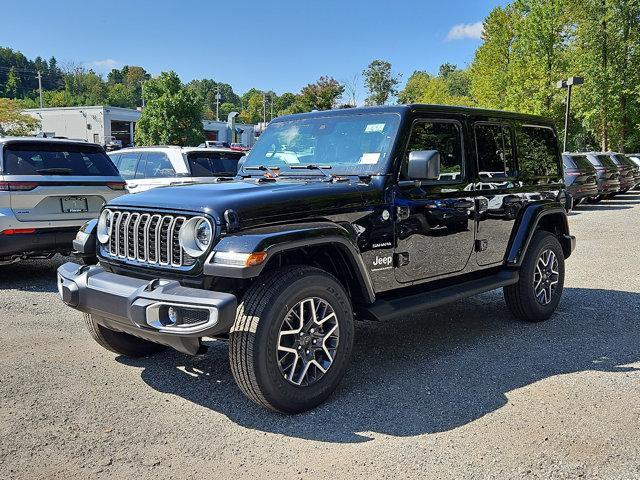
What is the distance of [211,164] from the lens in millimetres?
9898

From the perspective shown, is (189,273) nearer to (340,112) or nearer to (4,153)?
(340,112)

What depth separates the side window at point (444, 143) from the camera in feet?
15.1

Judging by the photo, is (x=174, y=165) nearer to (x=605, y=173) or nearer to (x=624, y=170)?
(x=605, y=173)

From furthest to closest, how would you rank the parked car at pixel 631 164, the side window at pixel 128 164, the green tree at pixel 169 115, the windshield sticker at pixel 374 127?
1. the green tree at pixel 169 115
2. the parked car at pixel 631 164
3. the side window at pixel 128 164
4. the windshield sticker at pixel 374 127

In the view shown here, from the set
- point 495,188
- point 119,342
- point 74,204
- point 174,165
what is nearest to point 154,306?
point 119,342

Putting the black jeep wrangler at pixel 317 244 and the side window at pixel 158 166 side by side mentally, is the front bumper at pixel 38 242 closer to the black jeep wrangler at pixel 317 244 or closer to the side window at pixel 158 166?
the side window at pixel 158 166

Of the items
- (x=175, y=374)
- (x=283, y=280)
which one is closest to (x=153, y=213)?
(x=283, y=280)

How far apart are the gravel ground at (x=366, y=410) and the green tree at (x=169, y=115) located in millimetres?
31971

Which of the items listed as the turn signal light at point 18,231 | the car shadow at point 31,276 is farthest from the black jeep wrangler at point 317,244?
the car shadow at point 31,276

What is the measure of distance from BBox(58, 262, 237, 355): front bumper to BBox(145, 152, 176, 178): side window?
621 cm

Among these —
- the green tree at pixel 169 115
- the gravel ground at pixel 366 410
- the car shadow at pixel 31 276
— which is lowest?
the gravel ground at pixel 366 410

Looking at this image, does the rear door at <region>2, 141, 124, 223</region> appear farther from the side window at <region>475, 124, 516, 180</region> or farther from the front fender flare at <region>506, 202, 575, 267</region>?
the front fender flare at <region>506, 202, 575, 267</region>

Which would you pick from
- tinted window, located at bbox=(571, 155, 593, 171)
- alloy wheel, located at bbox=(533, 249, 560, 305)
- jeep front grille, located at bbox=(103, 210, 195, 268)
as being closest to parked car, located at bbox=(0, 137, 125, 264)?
jeep front grille, located at bbox=(103, 210, 195, 268)

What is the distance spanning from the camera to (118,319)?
11.7 feet
